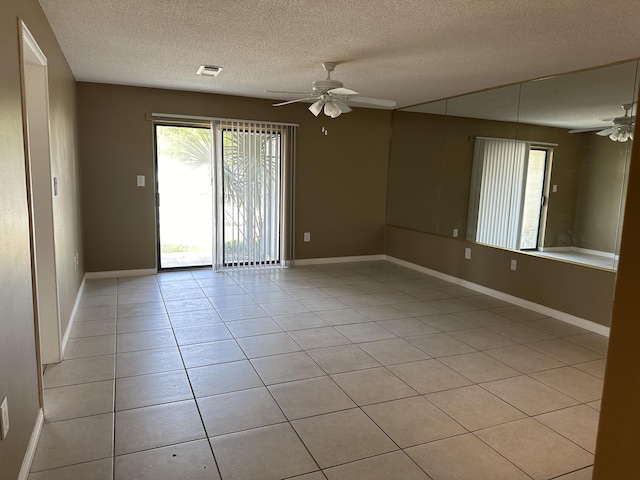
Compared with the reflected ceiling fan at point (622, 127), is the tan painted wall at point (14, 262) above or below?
below

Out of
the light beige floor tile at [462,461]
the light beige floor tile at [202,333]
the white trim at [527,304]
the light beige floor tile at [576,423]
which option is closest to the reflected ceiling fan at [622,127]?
the white trim at [527,304]

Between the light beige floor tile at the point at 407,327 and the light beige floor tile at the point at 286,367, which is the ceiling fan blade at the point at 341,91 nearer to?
the light beige floor tile at the point at 407,327

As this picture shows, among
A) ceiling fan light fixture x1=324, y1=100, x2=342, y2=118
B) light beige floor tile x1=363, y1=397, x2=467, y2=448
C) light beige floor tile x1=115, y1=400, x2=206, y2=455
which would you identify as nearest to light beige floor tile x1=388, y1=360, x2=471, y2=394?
light beige floor tile x1=363, y1=397, x2=467, y2=448

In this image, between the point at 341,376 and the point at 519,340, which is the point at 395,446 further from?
the point at 519,340

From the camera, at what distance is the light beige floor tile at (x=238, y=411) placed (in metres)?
2.34

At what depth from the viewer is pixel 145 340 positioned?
11.4 ft

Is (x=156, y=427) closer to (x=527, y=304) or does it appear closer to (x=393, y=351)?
(x=393, y=351)

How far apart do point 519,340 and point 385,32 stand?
2.65m

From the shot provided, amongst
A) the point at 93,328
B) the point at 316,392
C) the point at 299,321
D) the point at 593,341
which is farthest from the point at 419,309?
the point at 93,328

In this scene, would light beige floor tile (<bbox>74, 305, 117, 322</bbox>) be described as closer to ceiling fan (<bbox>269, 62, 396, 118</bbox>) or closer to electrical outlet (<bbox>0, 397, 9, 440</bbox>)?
electrical outlet (<bbox>0, 397, 9, 440</bbox>)

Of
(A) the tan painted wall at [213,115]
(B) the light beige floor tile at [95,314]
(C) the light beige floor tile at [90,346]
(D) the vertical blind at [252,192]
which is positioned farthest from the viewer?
(D) the vertical blind at [252,192]

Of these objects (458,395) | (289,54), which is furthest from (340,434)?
(289,54)

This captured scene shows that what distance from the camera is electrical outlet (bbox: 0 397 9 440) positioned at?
5.27 ft

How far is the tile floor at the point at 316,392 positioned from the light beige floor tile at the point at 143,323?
0.9 inches
